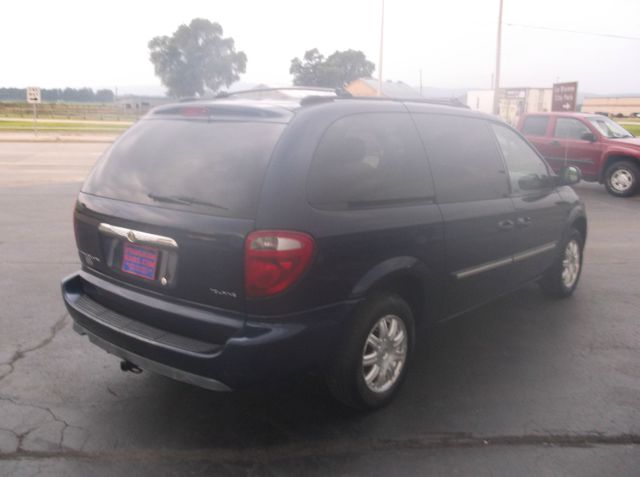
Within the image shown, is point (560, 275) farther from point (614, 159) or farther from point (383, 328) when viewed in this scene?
point (614, 159)

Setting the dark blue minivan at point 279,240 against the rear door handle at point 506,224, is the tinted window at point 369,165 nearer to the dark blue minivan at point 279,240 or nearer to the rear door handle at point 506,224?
the dark blue minivan at point 279,240

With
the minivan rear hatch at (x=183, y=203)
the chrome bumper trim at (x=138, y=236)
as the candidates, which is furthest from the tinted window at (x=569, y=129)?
the chrome bumper trim at (x=138, y=236)

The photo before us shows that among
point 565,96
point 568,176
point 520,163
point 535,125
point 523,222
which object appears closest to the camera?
point 523,222

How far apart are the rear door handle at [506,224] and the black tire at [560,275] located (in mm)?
1135

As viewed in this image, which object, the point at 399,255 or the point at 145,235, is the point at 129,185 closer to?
the point at 145,235

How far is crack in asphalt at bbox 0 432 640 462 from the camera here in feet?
9.95

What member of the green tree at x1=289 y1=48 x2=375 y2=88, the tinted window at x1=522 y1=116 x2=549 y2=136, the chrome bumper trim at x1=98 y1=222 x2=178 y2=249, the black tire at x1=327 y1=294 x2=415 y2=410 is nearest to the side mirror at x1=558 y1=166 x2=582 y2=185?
the black tire at x1=327 y1=294 x2=415 y2=410

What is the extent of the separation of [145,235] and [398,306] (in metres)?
1.41

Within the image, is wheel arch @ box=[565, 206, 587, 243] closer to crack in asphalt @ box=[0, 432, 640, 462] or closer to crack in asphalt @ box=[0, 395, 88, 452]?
crack in asphalt @ box=[0, 432, 640, 462]

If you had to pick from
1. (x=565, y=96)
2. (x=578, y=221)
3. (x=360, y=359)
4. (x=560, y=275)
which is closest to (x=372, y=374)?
(x=360, y=359)

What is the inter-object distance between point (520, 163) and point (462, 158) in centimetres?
101

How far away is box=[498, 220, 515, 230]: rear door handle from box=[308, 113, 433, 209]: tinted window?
0.81 m

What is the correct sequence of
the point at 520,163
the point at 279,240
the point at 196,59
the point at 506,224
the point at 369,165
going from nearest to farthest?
the point at 279,240, the point at 369,165, the point at 506,224, the point at 520,163, the point at 196,59

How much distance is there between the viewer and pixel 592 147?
13148 millimetres
